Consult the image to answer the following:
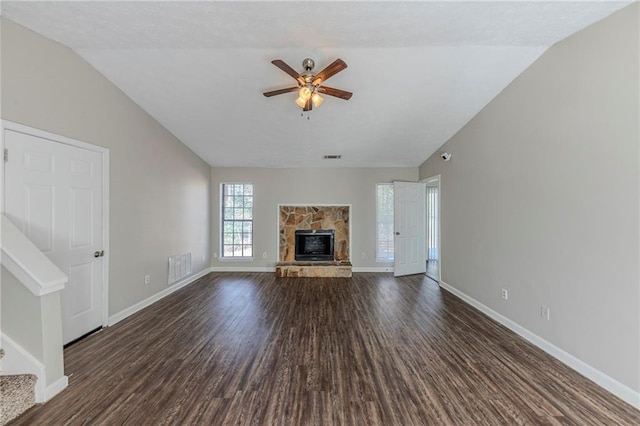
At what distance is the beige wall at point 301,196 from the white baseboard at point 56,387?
4.15 metres

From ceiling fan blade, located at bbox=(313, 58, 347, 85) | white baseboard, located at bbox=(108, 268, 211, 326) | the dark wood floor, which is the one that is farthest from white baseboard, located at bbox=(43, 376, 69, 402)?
ceiling fan blade, located at bbox=(313, 58, 347, 85)

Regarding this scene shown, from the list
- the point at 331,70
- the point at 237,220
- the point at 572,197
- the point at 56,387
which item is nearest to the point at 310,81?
the point at 331,70

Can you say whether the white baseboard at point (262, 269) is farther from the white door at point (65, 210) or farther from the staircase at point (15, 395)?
the staircase at point (15, 395)

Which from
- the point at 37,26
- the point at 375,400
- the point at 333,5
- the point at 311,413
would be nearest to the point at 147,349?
the point at 311,413

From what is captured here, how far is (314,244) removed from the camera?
20.9ft

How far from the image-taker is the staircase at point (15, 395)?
1768mm

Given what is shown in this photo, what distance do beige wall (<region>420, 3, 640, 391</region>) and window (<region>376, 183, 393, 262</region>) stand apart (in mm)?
2584

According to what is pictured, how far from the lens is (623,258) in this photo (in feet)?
6.82

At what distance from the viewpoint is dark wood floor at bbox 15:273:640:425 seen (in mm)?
1846

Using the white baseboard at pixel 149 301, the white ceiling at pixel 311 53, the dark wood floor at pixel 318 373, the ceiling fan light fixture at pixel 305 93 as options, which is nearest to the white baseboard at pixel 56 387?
the dark wood floor at pixel 318 373

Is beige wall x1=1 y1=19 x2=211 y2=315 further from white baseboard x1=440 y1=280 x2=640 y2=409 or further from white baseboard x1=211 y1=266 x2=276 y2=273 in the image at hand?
white baseboard x1=440 y1=280 x2=640 y2=409

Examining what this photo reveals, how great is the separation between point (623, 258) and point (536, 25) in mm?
2100

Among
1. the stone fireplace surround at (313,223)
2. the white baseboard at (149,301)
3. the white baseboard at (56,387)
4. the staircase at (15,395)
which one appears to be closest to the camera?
the staircase at (15,395)

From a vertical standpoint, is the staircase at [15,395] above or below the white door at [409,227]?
below
